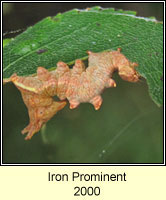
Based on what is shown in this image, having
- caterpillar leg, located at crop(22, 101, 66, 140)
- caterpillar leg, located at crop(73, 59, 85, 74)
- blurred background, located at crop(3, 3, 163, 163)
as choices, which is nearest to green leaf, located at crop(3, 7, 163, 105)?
caterpillar leg, located at crop(73, 59, 85, 74)

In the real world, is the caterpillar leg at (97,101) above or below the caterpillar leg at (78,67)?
below

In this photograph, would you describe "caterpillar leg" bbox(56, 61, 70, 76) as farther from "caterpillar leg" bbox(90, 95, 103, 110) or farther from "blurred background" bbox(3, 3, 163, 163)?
"blurred background" bbox(3, 3, 163, 163)

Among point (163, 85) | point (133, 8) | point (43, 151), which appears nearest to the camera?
point (163, 85)

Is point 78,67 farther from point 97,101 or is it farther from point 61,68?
point 97,101

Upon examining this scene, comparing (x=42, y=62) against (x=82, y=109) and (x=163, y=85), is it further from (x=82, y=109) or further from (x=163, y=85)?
(x=82, y=109)

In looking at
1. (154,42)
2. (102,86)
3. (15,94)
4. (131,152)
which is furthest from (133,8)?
(131,152)

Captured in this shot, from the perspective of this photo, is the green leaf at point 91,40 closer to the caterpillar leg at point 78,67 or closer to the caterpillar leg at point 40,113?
the caterpillar leg at point 78,67

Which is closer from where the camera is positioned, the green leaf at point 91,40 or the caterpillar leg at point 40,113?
the green leaf at point 91,40

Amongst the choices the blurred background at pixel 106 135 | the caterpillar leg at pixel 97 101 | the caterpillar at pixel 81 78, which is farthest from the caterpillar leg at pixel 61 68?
the blurred background at pixel 106 135
